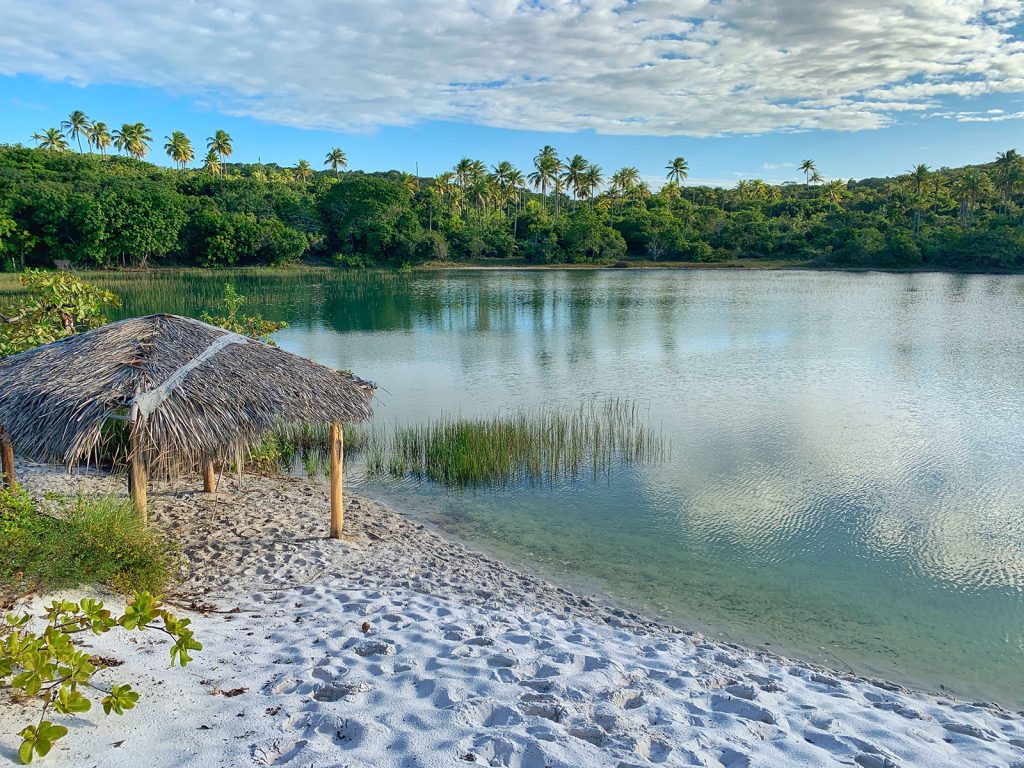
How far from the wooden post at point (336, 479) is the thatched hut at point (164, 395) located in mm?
12

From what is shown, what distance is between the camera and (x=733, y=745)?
403 centimetres

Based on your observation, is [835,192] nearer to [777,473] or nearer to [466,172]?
[466,172]

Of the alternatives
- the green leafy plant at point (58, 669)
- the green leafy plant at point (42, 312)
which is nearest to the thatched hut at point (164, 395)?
the green leafy plant at point (42, 312)

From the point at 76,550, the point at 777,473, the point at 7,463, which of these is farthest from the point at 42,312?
the point at 777,473

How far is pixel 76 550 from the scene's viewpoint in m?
5.60

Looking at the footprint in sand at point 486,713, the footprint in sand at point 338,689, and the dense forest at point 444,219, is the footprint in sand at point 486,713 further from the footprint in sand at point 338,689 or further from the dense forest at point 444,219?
the dense forest at point 444,219

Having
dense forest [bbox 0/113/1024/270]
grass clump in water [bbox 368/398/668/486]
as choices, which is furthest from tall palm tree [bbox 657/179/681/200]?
grass clump in water [bbox 368/398/668/486]

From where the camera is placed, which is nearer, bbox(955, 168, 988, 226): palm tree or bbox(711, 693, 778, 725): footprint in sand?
bbox(711, 693, 778, 725): footprint in sand

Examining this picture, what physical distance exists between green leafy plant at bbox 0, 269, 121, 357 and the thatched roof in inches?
78.0

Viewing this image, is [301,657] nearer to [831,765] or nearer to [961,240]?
[831,765]

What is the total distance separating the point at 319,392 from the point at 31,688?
4604mm

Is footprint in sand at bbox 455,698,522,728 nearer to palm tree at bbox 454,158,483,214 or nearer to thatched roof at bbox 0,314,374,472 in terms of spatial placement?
thatched roof at bbox 0,314,374,472

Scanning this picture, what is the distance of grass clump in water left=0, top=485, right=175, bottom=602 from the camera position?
203 inches

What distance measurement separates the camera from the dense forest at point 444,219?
45.2 meters
